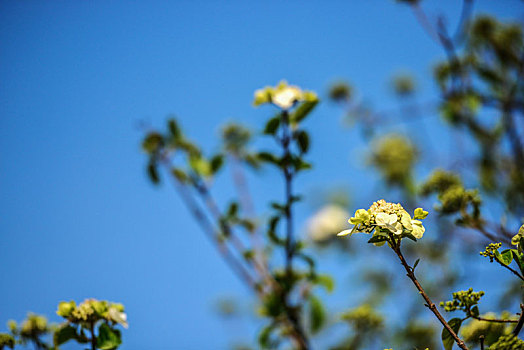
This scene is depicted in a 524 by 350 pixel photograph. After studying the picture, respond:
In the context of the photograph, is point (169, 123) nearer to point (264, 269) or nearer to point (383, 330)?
point (264, 269)

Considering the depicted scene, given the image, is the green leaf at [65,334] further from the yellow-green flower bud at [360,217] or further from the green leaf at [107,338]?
the yellow-green flower bud at [360,217]

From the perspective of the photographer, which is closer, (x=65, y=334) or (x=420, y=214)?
(x=420, y=214)

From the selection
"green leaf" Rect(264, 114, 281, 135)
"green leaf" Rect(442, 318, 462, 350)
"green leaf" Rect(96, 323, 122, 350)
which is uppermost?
"green leaf" Rect(264, 114, 281, 135)

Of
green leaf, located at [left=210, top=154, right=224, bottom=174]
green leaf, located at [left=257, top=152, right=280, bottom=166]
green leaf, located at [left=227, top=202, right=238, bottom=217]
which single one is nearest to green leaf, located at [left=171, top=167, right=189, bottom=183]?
green leaf, located at [left=210, top=154, right=224, bottom=174]

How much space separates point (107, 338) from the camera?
123 centimetres

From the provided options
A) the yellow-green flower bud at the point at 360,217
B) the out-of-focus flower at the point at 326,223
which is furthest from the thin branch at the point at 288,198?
the out-of-focus flower at the point at 326,223

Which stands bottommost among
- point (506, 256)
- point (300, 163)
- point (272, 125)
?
point (506, 256)

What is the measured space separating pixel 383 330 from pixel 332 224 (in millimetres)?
1744

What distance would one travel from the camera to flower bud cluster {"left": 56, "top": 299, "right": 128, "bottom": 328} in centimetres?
125

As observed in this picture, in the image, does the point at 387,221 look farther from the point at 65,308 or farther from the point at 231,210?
the point at 231,210

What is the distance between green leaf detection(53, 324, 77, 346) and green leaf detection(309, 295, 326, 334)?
116 cm

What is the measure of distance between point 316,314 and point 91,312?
1.15 metres

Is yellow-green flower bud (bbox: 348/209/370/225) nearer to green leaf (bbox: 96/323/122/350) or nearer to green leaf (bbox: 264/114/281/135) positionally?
green leaf (bbox: 96/323/122/350)

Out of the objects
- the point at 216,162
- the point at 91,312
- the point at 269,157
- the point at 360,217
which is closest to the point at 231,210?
the point at 216,162
